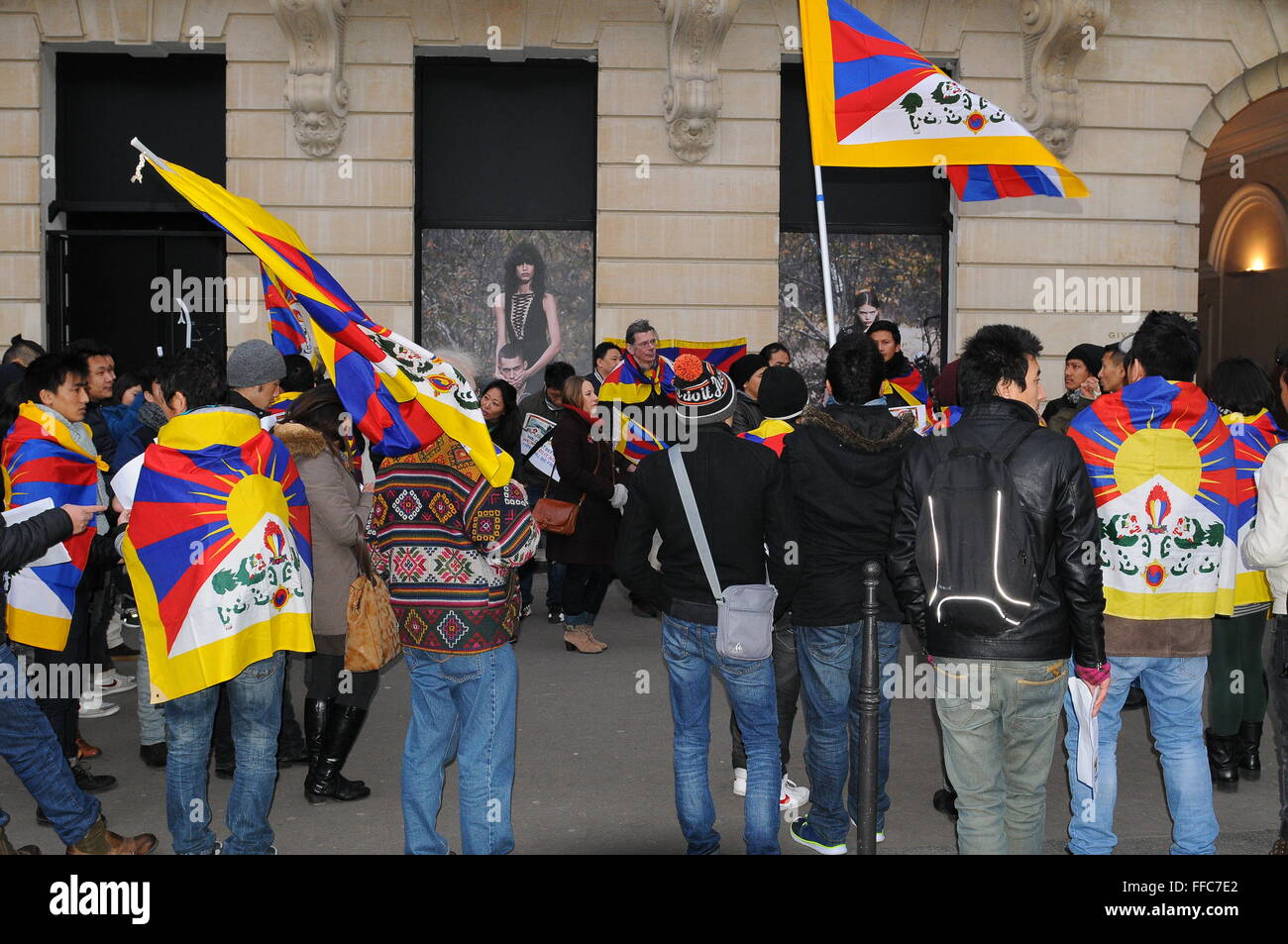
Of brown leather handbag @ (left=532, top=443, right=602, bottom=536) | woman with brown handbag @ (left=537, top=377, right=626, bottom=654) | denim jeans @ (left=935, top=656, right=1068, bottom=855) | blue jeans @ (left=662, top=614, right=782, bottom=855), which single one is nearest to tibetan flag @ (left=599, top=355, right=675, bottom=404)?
woman with brown handbag @ (left=537, top=377, right=626, bottom=654)

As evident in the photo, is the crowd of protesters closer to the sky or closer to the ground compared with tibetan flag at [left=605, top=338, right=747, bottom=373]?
closer to the ground

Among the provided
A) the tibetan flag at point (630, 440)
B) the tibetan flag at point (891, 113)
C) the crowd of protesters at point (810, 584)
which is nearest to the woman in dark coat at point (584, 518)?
the tibetan flag at point (630, 440)

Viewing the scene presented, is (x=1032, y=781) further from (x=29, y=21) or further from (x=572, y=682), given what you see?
(x=29, y=21)

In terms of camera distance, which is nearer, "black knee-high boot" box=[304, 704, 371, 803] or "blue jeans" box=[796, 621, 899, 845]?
"blue jeans" box=[796, 621, 899, 845]

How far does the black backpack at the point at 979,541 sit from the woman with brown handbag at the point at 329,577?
2807 mm

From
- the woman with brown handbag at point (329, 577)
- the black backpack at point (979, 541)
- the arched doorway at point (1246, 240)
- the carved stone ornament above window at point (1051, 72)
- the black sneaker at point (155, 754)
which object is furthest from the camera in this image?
the arched doorway at point (1246, 240)

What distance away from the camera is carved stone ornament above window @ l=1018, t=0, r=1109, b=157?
42.4 ft

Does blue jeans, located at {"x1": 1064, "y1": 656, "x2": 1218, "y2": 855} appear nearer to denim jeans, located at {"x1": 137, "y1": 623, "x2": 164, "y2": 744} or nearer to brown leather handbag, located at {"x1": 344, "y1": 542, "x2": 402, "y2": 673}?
brown leather handbag, located at {"x1": 344, "y1": 542, "x2": 402, "y2": 673}

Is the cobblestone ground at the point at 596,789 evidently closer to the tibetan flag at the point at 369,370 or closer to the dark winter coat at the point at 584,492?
the dark winter coat at the point at 584,492

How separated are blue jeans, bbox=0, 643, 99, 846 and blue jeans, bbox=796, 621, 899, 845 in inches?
114

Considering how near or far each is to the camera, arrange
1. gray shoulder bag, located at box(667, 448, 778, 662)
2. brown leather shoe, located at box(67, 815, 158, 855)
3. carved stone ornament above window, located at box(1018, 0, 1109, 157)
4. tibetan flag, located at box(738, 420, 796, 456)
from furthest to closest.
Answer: carved stone ornament above window, located at box(1018, 0, 1109, 157) < tibetan flag, located at box(738, 420, 796, 456) < brown leather shoe, located at box(67, 815, 158, 855) < gray shoulder bag, located at box(667, 448, 778, 662)

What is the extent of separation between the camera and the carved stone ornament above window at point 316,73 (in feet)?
41.1

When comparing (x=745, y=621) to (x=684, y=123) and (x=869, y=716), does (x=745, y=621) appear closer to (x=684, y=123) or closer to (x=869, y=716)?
(x=869, y=716)

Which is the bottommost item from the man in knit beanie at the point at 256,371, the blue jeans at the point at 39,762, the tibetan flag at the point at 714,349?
the blue jeans at the point at 39,762
